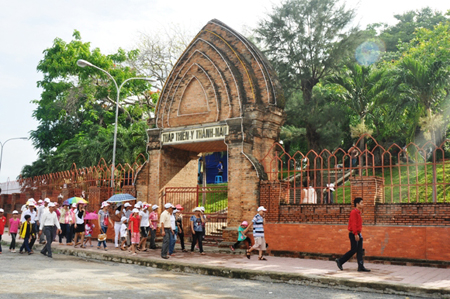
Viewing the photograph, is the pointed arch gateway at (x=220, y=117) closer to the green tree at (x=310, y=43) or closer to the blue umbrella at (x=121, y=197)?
the blue umbrella at (x=121, y=197)

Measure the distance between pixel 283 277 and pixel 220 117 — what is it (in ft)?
25.7

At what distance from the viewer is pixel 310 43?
27516mm

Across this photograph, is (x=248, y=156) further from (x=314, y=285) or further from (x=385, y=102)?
(x=385, y=102)

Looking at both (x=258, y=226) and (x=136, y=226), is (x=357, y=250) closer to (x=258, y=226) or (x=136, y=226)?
(x=258, y=226)

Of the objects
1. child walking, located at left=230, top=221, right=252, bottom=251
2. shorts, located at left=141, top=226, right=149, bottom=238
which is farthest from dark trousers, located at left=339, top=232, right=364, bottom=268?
shorts, located at left=141, top=226, right=149, bottom=238

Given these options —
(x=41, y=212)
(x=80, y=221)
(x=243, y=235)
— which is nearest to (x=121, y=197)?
(x=80, y=221)

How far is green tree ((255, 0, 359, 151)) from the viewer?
2736 cm

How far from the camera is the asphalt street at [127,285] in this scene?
7.84m

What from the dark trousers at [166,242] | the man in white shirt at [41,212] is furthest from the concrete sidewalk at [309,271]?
the man in white shirt at [41,212]

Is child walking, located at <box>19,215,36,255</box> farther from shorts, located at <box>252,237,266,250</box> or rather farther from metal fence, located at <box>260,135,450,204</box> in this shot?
metal fence, located at <box>260,135,450,204</box>

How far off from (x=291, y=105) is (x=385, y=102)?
5.28 metres

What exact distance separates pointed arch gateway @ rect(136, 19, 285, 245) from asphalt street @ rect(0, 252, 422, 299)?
5083 millimetres

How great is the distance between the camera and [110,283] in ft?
29.5

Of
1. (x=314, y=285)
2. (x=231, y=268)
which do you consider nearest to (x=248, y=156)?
(x=231, y=268)
